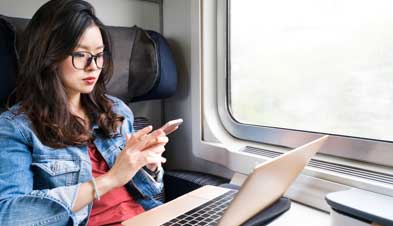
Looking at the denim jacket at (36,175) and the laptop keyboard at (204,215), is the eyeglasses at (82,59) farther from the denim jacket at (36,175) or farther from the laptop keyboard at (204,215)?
the laptop keyboard at (204,215)

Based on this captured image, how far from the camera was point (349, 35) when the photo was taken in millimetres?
1234

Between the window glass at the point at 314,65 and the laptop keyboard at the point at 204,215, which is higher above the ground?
the window glass at the point at 314,65

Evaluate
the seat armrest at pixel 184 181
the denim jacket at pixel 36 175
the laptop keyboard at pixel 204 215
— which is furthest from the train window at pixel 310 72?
the denim jacket at pixel 36 175

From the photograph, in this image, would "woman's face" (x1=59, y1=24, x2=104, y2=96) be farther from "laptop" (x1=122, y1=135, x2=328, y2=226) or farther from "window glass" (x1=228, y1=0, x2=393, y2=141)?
"window glass" (x1=228, y1=0, x2=393, y2=141)

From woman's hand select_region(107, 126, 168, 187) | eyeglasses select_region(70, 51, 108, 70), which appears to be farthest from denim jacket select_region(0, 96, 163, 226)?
eyeglasses select_region(70, 51, 108, 70)

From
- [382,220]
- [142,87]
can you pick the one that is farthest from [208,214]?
[142,87]

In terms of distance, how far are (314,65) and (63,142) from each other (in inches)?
36.5

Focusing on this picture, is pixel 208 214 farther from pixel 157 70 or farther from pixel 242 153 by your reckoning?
pixel 157 70

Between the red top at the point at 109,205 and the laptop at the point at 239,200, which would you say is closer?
the laptop at the point at 239,200

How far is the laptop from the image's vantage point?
76 cm

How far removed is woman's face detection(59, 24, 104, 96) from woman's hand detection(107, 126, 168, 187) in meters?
0.26

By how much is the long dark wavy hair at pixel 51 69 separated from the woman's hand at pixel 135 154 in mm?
183

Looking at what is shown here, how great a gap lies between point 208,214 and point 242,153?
22.3 inches

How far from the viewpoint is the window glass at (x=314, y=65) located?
46.2 inches
